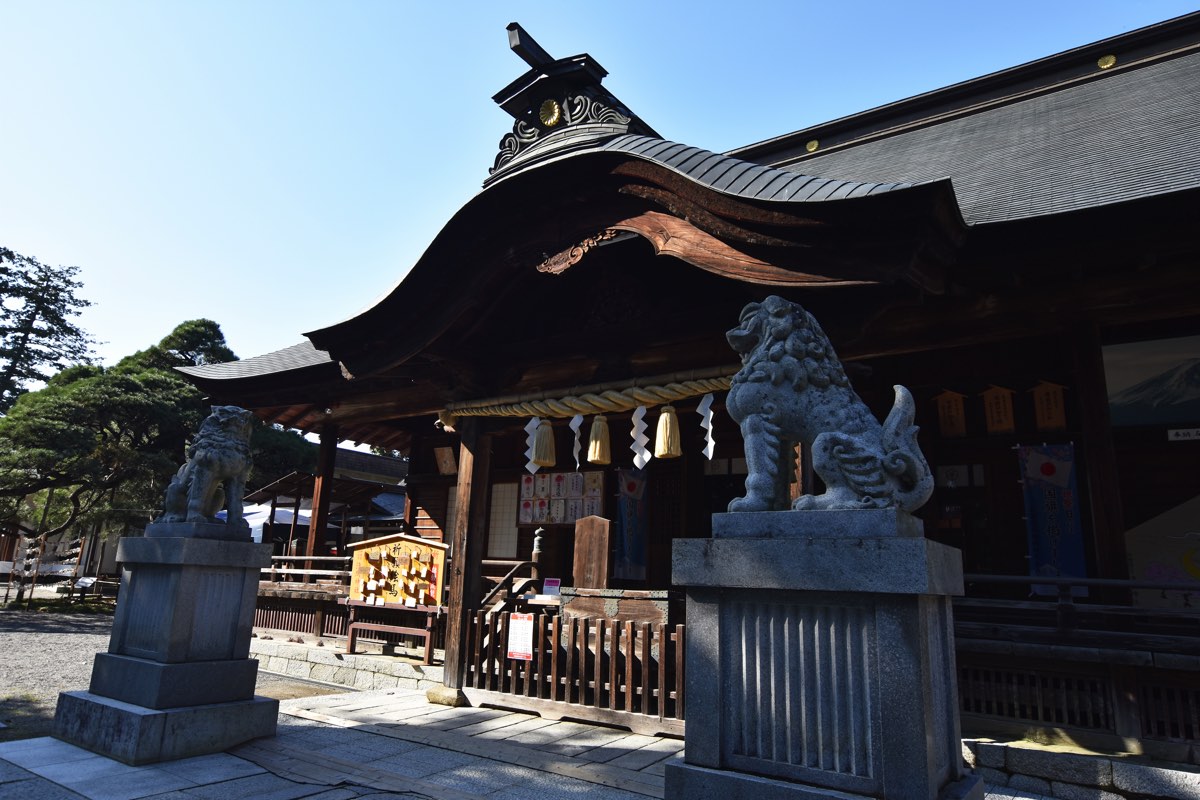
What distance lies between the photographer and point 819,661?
116 inches

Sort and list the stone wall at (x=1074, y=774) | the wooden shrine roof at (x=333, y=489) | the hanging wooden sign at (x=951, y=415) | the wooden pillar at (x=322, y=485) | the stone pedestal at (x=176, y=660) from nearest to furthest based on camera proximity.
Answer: the stone wall at (x=1074, y=774)
the stone pedestal at (x=176, y=660)
the hanging wooden sign at (x=951, y=415)
the wooden pillar at (x=322, y=485)
the wooden shrine roof at (x=333, y=489)

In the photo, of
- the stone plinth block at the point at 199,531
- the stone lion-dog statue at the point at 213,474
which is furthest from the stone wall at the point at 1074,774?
the stone lion-dog statue at the point at 213,474

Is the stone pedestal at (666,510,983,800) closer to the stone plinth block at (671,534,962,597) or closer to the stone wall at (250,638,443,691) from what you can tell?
the stone plinth block at (671,534,962,597)

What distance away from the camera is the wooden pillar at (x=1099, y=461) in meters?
5.83

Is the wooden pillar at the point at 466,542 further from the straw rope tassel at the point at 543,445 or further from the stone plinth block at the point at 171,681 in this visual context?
the stone plinth block at the point at 171,681

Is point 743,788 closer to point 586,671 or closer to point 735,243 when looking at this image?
point 586,671

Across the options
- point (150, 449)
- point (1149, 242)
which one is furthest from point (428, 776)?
point (150, 449)

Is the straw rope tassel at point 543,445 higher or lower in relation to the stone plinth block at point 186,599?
higher

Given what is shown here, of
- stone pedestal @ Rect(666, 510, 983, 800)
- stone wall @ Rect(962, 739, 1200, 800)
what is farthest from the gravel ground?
stone wall @ Rect(962, 739, 1200, 800)

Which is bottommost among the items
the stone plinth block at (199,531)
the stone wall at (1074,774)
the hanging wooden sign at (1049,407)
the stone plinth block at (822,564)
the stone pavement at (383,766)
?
the stone pavement at (383,766)

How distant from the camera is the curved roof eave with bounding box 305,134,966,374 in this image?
509 cm

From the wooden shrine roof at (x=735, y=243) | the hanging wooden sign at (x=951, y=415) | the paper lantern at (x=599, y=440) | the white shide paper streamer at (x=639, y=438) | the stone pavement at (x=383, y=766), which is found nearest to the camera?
the stone pavement at (x=383, y=766)

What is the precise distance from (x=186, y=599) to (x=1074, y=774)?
22.4 ft

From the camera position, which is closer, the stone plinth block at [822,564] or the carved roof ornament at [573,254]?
the stone plinth block at [822,564]
